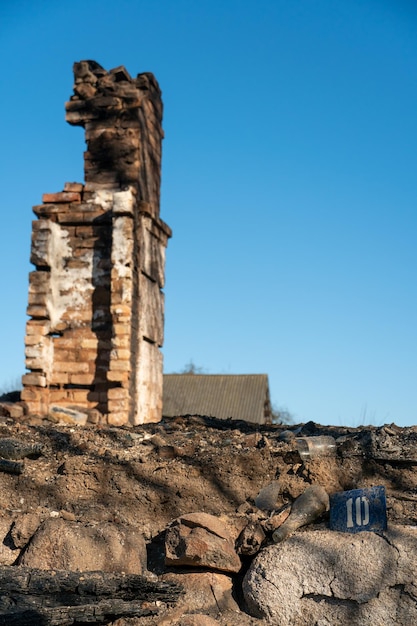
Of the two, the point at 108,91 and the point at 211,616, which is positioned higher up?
the point at 108,91

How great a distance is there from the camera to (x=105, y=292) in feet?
32.4

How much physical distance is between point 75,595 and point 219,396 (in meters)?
20.4

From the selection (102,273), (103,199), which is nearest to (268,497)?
(102,273)

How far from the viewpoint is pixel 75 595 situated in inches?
179

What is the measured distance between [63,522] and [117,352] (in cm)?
447

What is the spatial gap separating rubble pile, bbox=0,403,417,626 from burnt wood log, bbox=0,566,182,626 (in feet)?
0.06

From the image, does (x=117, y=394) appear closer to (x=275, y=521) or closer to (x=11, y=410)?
(x=11, y=410)

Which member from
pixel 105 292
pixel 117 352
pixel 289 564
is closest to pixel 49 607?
pixel 289 564

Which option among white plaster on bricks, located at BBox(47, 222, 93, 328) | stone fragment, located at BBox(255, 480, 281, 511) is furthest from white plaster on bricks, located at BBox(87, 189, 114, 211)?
stone fragment, located at BBox(255, 480, 281, 511)

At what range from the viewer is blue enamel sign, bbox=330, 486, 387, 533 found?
198 inches

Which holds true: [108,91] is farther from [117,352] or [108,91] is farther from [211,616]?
[211,616]

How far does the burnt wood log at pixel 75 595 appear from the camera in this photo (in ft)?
14.1

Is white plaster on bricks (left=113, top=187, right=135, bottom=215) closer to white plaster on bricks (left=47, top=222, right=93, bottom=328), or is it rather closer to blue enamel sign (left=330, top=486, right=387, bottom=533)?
white plaster on bricks (left=47, top=222, right=93, bottom=328)

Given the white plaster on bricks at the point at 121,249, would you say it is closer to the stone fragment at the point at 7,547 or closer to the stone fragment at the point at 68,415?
the stone fragment at the point at 68,415
